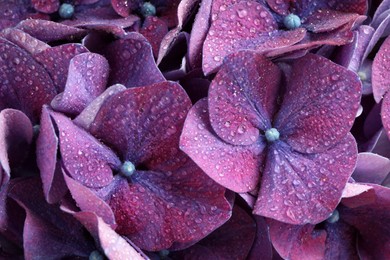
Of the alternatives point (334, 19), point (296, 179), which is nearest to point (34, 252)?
point (296, 179)

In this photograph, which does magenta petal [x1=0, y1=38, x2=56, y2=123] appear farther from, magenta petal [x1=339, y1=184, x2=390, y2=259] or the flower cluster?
magenta petal [x1=339, y1=184, x2=390, y2=259]

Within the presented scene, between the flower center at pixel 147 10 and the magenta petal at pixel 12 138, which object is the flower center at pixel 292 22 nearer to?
the flower center at pixel 147 10

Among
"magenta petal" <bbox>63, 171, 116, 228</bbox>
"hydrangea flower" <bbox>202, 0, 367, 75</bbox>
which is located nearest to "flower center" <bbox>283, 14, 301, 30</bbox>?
"hydrangea flower" <bbox>202, 0, 367, 75</bbox>

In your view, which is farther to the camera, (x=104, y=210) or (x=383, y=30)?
(x=383, y=30)

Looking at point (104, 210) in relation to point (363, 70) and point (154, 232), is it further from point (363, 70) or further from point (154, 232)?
point (363, 70)

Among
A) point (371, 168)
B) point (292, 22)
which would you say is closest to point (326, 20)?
point (292, 22)
